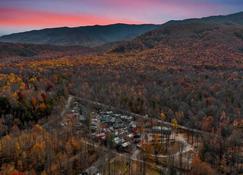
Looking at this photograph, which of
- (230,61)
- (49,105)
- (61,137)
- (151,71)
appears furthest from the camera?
(230,61)

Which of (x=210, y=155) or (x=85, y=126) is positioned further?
(x=85, y=126)

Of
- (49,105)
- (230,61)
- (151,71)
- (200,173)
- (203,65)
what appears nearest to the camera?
(200,173)

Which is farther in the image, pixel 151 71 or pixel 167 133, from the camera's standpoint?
pixel 151 71

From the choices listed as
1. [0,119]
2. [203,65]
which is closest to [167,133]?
[0,119]

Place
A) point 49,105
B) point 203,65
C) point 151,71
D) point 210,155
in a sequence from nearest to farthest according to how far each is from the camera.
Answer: point 210,155
point 49,105
point 151,71
point 203,65

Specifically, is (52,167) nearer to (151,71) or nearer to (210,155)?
(210,155)

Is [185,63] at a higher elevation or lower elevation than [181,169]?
higher

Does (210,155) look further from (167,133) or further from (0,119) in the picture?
(0,119)

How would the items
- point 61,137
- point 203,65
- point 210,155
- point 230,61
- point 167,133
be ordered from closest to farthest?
point 210,155 → point 61,137 → point 167,133 → point 203,65 → point 230,61

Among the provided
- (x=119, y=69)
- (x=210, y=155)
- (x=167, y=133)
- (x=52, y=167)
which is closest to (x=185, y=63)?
(x=119, y=69)
